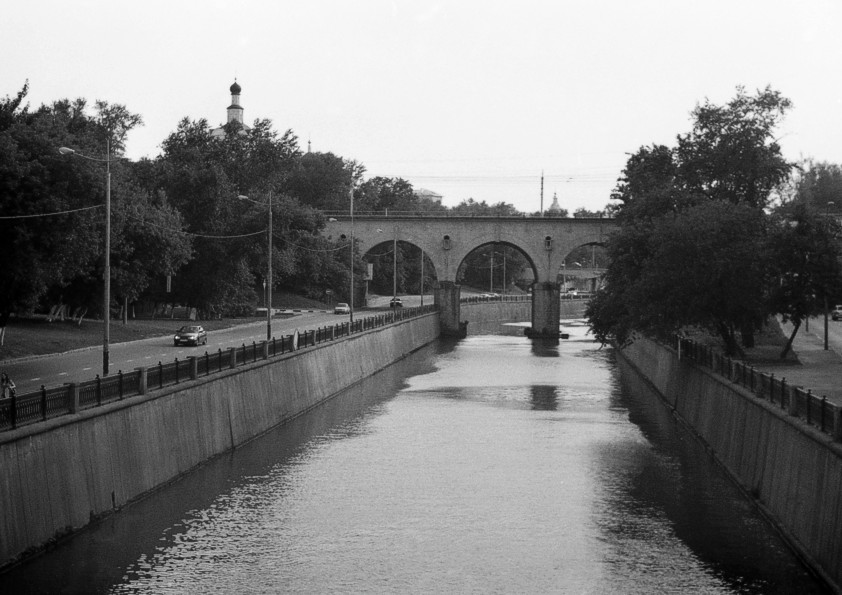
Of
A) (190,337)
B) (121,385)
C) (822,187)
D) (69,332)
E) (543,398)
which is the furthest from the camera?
(822,187)

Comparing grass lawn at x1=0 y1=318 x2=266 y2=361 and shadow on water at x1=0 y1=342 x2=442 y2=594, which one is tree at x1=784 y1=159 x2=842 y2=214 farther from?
shadow on water at x1=0 y1=342 x2=442 y2=594

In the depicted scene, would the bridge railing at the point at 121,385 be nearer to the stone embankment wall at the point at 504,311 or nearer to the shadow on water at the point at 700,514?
the shadow on water at the point at 700,514

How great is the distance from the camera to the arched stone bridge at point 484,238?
406 ft

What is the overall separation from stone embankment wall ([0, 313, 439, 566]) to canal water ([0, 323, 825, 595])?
0.66m

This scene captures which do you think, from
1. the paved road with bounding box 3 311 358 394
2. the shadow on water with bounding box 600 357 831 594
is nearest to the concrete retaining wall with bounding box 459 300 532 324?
the paved road with bounding box 3 311 358 394

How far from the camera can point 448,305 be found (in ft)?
415

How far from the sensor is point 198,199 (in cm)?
10588

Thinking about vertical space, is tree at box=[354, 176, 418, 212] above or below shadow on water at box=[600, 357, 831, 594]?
above

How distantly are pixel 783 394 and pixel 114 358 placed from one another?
3579cm

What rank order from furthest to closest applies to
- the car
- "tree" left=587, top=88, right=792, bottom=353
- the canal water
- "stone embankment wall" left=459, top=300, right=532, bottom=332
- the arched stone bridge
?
"stone embankment wall" left=459, top=300, right=532, bottom=332 → the arched stone bridge → the car → "tree" left=587, top=88, right=792, bottom=353 → the canal water

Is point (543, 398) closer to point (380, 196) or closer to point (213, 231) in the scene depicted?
point (213, 231)

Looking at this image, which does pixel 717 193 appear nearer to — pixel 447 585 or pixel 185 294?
pixel 185 294

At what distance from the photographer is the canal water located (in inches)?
1157

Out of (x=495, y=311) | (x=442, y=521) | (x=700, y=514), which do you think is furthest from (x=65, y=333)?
(x=495, y=311)
